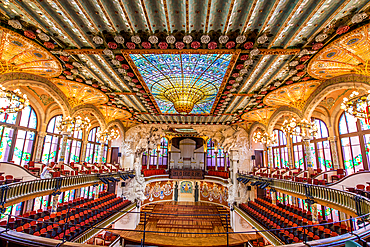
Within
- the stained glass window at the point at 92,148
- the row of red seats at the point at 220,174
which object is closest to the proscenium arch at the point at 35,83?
the stained glass window at the point at 92,148

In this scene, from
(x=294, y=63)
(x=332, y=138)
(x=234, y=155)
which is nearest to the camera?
(x=294, y=63)

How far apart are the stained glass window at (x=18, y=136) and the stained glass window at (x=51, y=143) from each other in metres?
1.38

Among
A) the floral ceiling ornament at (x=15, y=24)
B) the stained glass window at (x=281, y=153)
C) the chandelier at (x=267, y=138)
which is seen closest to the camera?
the floral ceiling ornament at (x=15, y=24)

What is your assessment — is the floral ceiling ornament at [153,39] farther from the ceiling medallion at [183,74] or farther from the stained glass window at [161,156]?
the stained glass window at [161,156]

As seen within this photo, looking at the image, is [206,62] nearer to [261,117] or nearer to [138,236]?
[261,117]

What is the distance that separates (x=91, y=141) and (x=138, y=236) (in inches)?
549

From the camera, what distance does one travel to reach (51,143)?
1861 centimetres

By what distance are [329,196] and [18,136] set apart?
71.6 feet

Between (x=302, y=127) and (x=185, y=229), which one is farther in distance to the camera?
(x=185, y=229)

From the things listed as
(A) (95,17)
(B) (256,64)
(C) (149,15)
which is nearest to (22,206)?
(A) (95,17)

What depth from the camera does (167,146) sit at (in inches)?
1235

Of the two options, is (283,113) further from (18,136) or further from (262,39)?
(18,136)

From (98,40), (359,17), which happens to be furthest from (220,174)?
(98,40)

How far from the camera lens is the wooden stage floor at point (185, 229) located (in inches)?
584
